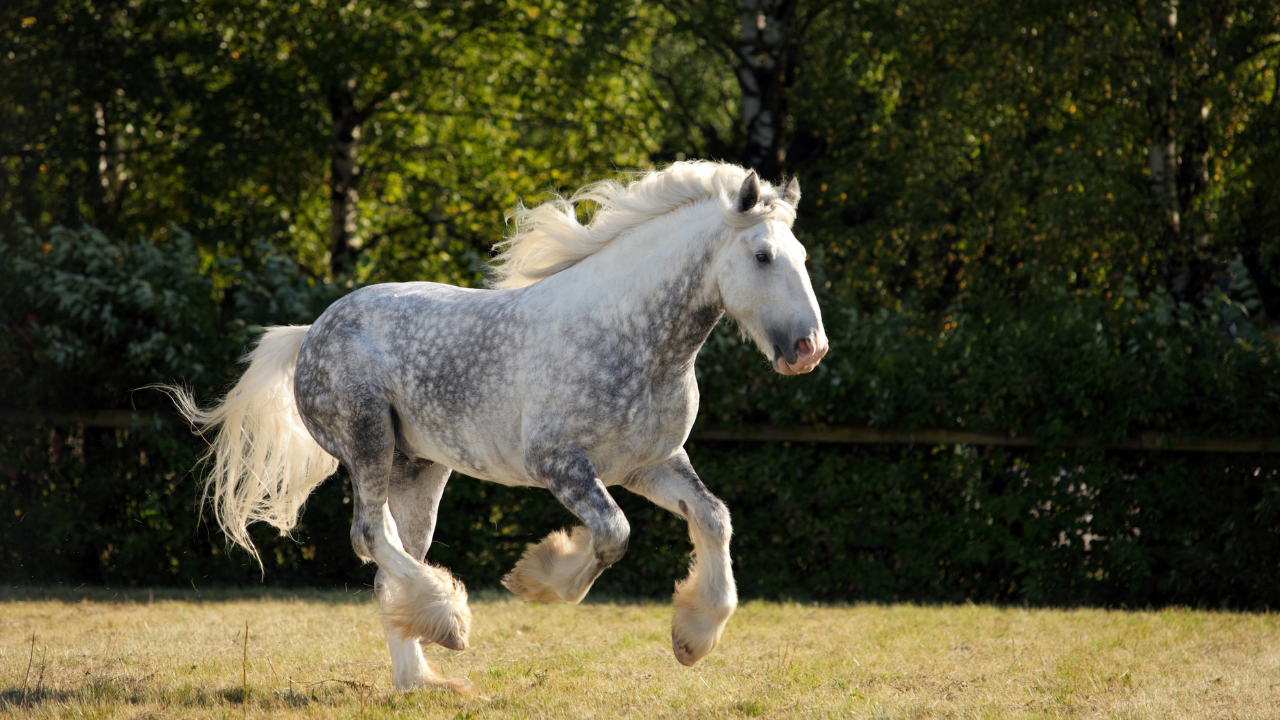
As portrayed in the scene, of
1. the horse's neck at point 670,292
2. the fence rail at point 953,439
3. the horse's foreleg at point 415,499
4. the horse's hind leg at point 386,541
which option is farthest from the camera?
the fence rail at point 953,439

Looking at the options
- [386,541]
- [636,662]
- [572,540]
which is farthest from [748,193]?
[636,662]

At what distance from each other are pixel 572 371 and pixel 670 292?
482mm

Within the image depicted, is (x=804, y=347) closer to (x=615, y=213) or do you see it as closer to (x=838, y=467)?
(x=615, y=213)

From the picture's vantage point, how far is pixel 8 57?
1195 cm

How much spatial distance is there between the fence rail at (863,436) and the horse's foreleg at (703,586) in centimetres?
369

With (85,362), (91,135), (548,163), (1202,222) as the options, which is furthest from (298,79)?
(1202,222)

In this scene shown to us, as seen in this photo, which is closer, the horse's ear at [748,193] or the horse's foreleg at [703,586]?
the horse's ear at [748,193]

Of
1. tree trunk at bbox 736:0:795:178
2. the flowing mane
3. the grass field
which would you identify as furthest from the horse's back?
tree trunk at bbox 736:0:795:178

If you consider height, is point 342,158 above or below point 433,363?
above

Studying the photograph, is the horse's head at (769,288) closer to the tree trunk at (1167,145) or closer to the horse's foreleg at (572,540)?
the horse's foreleg at (572,540)

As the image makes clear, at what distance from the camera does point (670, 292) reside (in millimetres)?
4230

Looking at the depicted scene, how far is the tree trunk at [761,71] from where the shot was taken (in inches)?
460

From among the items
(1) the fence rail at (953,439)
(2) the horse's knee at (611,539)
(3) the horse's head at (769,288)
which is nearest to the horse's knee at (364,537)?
(2) the horse's knee at (611,539)

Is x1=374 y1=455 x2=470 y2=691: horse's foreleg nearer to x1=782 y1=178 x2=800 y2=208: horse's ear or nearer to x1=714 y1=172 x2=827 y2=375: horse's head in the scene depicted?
x1=714 y1=172 x2=827 y2=375: horse's head
